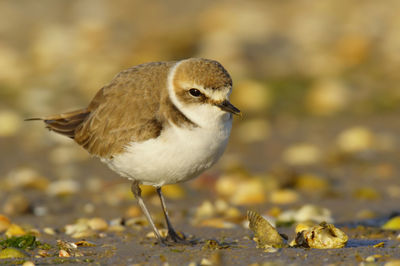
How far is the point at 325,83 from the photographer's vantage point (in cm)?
1155

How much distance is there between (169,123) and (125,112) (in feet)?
1.65

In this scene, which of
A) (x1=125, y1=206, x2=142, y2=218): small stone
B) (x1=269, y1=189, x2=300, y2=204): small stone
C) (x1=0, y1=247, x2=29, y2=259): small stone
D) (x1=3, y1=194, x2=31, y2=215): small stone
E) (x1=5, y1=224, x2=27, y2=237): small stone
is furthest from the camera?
(x1=269, y1=189, x2=300, y2=204): small stone

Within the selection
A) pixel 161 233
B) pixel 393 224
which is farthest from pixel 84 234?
pixel 393 224

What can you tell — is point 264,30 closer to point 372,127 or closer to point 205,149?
point 372,127

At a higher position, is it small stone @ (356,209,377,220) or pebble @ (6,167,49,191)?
pebble @ (6,167,49,191)

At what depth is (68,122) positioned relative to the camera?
595 cm

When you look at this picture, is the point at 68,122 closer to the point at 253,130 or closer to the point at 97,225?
the point at 97,225

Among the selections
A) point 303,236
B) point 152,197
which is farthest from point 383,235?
point 152,197

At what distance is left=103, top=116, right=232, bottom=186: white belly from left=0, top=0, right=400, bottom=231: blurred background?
151 cm

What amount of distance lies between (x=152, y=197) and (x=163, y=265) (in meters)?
3.03

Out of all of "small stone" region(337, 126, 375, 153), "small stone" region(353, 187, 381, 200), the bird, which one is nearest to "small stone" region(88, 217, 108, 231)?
the bird

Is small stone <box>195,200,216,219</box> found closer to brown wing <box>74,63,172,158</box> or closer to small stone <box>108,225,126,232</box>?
small stone <box>108,225,126,232</box>

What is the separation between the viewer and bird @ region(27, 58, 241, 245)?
15.8 ft

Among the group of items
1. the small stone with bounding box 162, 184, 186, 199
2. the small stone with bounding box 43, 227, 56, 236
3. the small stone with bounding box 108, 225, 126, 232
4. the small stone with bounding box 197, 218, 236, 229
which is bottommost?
the small stone with bounding box 43, 227, 56, 236
